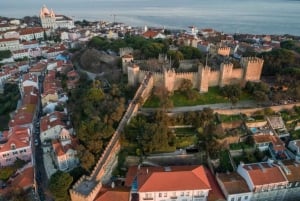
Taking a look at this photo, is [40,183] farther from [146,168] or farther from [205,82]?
[205,82]

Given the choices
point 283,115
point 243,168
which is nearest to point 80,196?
point 243,168

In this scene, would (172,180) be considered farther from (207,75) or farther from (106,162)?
(207,75)

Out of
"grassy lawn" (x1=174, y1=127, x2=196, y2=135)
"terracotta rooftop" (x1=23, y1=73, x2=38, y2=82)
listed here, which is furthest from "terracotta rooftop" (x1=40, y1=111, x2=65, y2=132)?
"terracotta rooftop" (x1=23, y1=73, x2=38, y2=82)

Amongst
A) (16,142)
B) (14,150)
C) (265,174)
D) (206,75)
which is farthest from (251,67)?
(14,150)

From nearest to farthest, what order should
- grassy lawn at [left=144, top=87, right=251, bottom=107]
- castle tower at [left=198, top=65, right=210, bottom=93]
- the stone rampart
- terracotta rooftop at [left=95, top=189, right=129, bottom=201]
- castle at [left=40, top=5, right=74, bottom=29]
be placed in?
terracotta rooftop at [left=95, top=189, right=129, bottom=201] < the stone rampart < grassy lawn at [left=144, top=87, right=251, bottom=107] < castle tower at [left=198, top=65, right=210, bottom=93] < castle at [left=40, top=5, right=74, bottom=29]

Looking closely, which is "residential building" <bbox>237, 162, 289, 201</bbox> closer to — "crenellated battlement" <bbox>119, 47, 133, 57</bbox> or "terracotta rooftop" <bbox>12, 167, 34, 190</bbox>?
"terracotta rooftop" <bbox>12, 167, 34, 190</bbox>

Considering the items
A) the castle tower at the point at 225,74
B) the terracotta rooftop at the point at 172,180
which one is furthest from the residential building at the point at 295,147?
the castle tower at the point at 225,74
